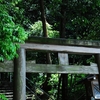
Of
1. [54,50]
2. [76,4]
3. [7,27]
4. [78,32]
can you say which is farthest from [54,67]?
[78,32]

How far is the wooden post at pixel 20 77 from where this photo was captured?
3613mm

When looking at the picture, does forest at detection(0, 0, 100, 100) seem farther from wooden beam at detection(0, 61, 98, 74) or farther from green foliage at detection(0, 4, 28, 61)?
green foliage at detection(0, 4, 28, 61)

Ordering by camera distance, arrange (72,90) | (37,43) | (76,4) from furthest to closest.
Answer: (72,90), (76,4), (37,43)

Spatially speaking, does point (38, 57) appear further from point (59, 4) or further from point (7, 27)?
point (7, 27)

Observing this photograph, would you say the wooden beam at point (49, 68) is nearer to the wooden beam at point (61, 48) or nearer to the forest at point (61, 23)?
the wooden beam at point (61, 48)

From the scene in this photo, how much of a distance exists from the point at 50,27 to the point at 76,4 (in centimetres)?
266

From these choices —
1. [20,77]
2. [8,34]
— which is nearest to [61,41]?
[20,77]

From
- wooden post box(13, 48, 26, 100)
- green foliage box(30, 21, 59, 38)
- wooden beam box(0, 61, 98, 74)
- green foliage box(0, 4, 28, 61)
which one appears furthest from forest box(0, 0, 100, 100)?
green foliage box(0, 4, 28, 61)

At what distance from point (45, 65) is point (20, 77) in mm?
639

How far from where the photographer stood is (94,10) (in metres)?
8.41

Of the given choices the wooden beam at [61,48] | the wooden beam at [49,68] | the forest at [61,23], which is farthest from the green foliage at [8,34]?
the forest at [61,23]

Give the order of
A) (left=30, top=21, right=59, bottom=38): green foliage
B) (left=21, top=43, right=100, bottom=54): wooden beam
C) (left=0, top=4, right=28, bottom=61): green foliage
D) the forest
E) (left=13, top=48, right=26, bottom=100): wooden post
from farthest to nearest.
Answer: (left=30, top=21, right=59, bottom=38): green foliage, the forest, (left=21, top=43, right=100, bottom=54): wooden beam, (left=13, top=48, right=26, bottom=100): wooden post, (left=0, top=4, right=28, bottom=61): green foliage

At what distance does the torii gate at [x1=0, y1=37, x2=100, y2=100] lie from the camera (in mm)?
3674

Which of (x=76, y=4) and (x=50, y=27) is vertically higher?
(x=76, y=4)
